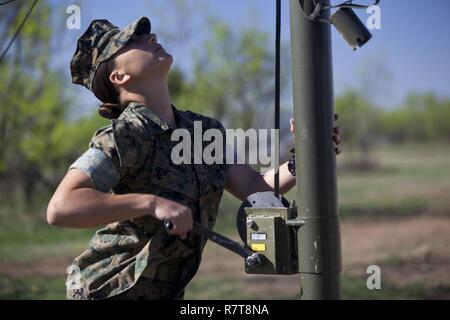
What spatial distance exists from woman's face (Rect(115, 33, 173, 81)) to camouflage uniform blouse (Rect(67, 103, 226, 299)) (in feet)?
0.49

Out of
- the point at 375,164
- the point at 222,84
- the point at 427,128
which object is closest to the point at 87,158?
the point at 222,84

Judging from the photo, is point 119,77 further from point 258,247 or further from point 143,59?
point 258,247

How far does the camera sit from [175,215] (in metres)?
2.51

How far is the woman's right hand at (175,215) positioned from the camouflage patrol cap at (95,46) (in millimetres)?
919

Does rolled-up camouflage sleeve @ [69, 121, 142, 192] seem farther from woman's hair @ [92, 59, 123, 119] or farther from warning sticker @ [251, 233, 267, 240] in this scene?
warning sticker @ [251, 233, 267, 240]

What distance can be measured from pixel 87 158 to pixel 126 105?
1.91 feet

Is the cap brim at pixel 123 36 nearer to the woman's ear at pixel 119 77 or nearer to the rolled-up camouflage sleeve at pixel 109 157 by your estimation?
the woman's ear at pixel 119 77

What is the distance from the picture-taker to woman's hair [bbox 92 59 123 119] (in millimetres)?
3230

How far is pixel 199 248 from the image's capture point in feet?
10.1

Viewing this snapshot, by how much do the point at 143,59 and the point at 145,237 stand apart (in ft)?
2.46

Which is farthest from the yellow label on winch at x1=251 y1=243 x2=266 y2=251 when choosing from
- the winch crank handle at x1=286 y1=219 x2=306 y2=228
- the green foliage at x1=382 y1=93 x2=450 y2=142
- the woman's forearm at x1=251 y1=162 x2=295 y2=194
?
the green foliage at x1=382 y1=93 x2=450 y2=142

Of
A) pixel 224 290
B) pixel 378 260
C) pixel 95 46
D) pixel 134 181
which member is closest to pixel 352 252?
pixel 378 260

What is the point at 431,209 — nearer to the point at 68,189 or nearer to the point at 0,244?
the point at 0,244

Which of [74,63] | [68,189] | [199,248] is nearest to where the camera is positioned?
[68,189]
